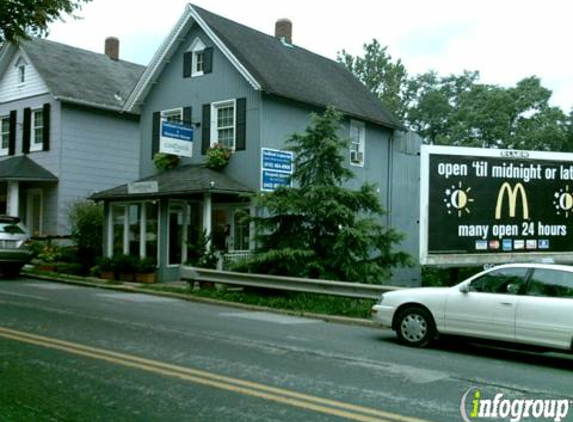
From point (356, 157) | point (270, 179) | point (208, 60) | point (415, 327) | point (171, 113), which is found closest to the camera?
point (415, 327)

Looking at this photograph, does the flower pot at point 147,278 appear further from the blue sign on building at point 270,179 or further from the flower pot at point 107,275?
the blue sign on building at point 270,179

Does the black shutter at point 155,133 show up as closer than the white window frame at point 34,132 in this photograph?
Yes

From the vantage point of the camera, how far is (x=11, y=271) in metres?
20.8

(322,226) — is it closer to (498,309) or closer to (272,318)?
(272,318)

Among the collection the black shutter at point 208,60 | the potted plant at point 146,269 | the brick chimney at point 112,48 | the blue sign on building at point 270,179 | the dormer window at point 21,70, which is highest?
the brick chimney at point 112,48

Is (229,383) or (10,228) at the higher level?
(10,228)

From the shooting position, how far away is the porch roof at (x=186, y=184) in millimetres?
20031

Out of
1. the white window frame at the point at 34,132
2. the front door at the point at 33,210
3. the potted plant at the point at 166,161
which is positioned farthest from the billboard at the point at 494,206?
the front door at the point at 33,210

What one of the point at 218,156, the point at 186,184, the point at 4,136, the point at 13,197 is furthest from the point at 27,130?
the point at 186,184

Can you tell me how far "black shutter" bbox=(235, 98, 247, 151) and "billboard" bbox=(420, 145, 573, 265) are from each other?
21.7 ft

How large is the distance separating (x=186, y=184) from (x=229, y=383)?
540 inches

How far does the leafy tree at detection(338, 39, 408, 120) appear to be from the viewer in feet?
182

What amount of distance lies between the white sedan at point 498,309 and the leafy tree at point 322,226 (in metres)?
5.69

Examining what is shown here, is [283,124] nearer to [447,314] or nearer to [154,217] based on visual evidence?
[154,217]
